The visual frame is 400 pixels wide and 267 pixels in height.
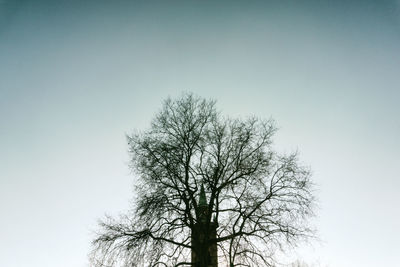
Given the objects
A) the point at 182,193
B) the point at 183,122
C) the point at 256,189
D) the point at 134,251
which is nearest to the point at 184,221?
the point at 182,193

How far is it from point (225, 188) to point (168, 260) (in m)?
4.03

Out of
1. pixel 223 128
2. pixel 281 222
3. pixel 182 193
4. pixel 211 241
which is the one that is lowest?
pixel 211 241

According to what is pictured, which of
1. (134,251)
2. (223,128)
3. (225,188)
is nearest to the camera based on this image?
(134,251)

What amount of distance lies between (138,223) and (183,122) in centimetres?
552

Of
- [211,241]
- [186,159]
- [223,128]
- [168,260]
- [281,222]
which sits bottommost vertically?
[168,260]

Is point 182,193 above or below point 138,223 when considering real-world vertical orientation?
above

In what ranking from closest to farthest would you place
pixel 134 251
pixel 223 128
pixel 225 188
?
pixel 134 251 < pixel 225 188 < pixel 223 128

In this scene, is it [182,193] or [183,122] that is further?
[183,122]

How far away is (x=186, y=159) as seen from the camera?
1441cm

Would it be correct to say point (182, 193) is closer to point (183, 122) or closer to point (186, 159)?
point (186, 159)

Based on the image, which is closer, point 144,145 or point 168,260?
point 168,260

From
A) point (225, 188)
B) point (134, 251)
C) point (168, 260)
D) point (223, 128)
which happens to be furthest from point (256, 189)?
point (134, 251)

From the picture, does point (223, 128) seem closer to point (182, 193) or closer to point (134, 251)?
point (182, 193)

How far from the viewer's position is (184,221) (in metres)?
12.9
